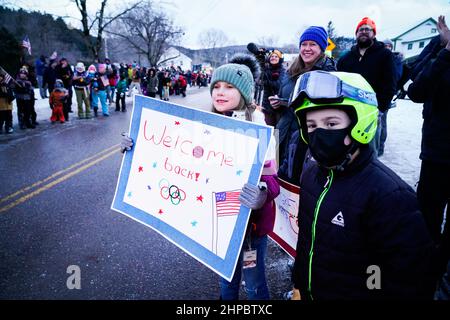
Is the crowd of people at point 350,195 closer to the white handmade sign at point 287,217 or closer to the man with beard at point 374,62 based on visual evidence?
the white handmade sign at point 287,217

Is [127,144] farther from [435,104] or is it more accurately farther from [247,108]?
[435,104]

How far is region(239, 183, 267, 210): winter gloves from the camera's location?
5.24 feet

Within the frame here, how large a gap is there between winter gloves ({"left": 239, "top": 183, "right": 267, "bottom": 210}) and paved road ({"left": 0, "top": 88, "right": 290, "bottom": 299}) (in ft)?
4.23

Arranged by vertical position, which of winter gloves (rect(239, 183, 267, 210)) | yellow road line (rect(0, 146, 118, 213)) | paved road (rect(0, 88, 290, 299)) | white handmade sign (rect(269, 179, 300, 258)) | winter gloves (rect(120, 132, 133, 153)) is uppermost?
winter gloves (rect(120, 132, 133, 153))

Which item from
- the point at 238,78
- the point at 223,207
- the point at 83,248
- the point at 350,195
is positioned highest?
the point at 238,78

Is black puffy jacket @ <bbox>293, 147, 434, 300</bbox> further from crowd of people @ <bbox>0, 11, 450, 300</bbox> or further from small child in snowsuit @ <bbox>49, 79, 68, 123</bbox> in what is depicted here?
small child in snowsuit @ <bbox>49, 79, 68, 123</bbox>

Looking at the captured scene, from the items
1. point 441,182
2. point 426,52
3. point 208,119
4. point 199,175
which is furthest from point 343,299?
point 426,52

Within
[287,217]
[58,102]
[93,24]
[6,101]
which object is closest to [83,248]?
[287,217]

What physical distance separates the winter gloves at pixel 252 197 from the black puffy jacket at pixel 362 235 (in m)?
0.24

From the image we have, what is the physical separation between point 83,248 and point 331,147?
2940mm

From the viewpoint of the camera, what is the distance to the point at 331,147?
129cm

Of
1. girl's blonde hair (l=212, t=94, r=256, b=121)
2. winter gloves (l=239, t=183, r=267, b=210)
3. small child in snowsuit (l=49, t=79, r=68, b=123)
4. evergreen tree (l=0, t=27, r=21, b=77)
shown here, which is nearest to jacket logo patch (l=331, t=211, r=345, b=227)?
winter gloves (l=239, t=183, r=267, b=210)

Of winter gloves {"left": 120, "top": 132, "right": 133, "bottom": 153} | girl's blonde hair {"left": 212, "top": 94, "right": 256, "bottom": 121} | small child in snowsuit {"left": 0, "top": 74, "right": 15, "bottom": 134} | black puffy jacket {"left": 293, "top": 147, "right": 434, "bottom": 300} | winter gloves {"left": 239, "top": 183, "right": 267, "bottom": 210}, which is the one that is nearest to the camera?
black puffy jacket {"left": 293, "top": 147, "right": 434, "bottom": 300}

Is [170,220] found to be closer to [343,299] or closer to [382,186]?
[343,299]
